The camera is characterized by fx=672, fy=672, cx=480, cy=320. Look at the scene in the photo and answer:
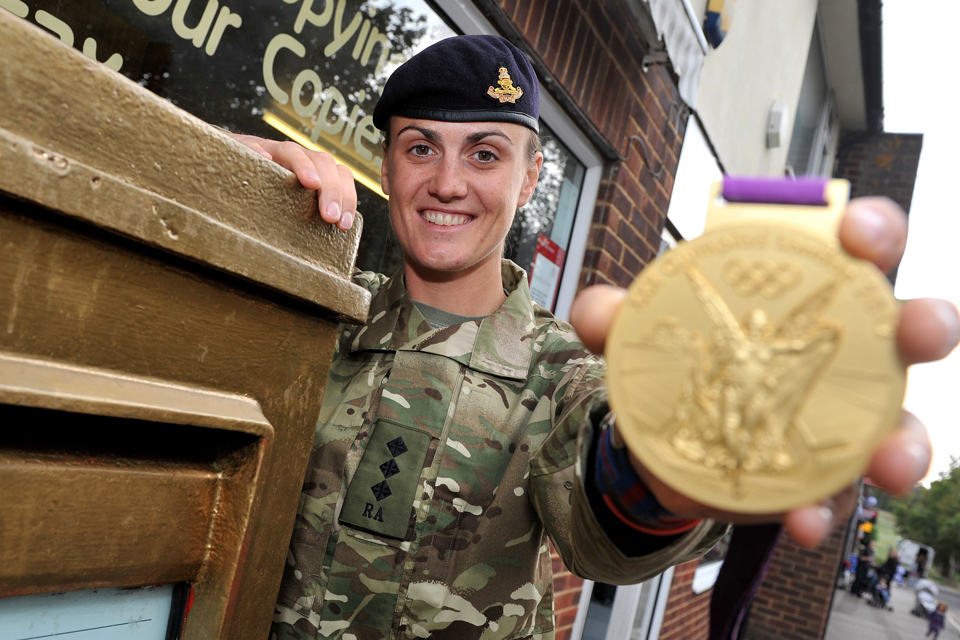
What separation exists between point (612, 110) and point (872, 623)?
18852 millimetres

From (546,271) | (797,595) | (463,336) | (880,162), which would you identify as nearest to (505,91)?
(463,336)

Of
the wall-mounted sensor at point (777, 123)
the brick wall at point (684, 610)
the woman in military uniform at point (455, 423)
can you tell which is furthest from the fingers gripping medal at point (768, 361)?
the wall-mounted sensor at point (777, 123)

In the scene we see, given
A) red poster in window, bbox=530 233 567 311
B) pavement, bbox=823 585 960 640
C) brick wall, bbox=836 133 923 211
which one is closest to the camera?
red poster in window, bbox=530 233 567 311

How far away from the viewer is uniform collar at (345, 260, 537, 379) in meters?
1.42

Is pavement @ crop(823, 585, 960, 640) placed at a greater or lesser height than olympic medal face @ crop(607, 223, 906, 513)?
lesser

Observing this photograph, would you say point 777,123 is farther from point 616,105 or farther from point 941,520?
point 941,520

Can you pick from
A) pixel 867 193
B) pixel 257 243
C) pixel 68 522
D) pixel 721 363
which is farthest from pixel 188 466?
pixel 867 193

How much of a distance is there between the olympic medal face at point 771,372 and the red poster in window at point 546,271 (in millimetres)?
2315

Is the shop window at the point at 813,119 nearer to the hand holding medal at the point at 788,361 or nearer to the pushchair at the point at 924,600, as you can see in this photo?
the hand holding medal at the point at 788,361

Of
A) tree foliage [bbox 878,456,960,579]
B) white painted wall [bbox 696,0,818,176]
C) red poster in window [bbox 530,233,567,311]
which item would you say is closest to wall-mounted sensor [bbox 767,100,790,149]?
white painted wall [bbox 696,0,818,176]

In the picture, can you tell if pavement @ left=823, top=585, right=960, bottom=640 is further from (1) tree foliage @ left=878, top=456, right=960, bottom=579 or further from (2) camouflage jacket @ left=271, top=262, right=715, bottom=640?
(1) tree foliage @ left=878, top=456, right=960, bottom=579

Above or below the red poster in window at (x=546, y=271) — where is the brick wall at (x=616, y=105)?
above

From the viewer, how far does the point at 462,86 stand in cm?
147

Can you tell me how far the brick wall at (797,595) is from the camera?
8656mm
